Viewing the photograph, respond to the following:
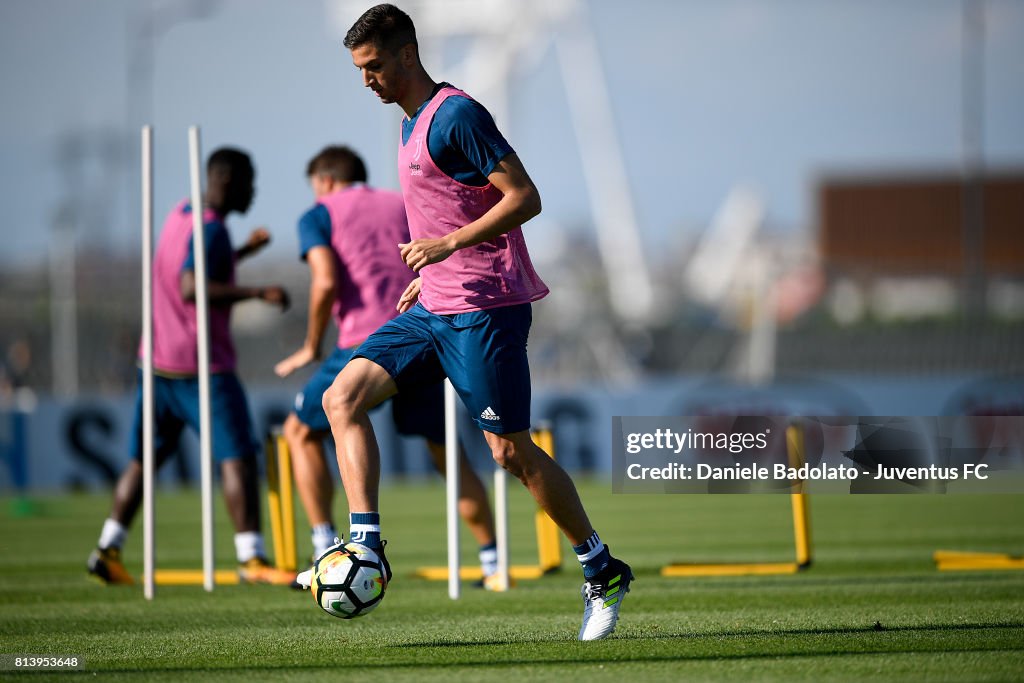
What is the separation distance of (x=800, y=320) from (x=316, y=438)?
19.8m

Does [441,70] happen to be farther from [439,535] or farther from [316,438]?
[316,438]

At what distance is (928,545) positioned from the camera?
1059 cm

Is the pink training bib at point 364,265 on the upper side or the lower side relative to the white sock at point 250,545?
upper

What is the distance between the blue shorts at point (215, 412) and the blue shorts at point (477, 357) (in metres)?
2.88

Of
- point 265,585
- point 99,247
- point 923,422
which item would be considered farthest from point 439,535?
point 99,247

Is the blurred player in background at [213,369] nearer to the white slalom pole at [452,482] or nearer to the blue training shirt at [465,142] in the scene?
the white slalom pole at [452,482]

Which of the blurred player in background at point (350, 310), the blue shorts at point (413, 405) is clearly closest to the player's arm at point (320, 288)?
the blurred player in background at point (350, 310)

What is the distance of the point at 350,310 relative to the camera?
315 inches

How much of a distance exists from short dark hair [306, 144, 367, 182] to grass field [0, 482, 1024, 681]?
241 centimetres

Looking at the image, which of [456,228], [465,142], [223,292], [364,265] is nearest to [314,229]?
[364,265]

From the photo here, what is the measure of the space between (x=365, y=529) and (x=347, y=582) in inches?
9.8

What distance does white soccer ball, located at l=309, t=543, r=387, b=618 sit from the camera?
17.0 ft

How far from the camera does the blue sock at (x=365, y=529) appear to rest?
5.34 m

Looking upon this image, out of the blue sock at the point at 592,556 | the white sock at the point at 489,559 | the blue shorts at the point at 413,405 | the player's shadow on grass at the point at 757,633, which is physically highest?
the blue shorts at the point at 413,405
